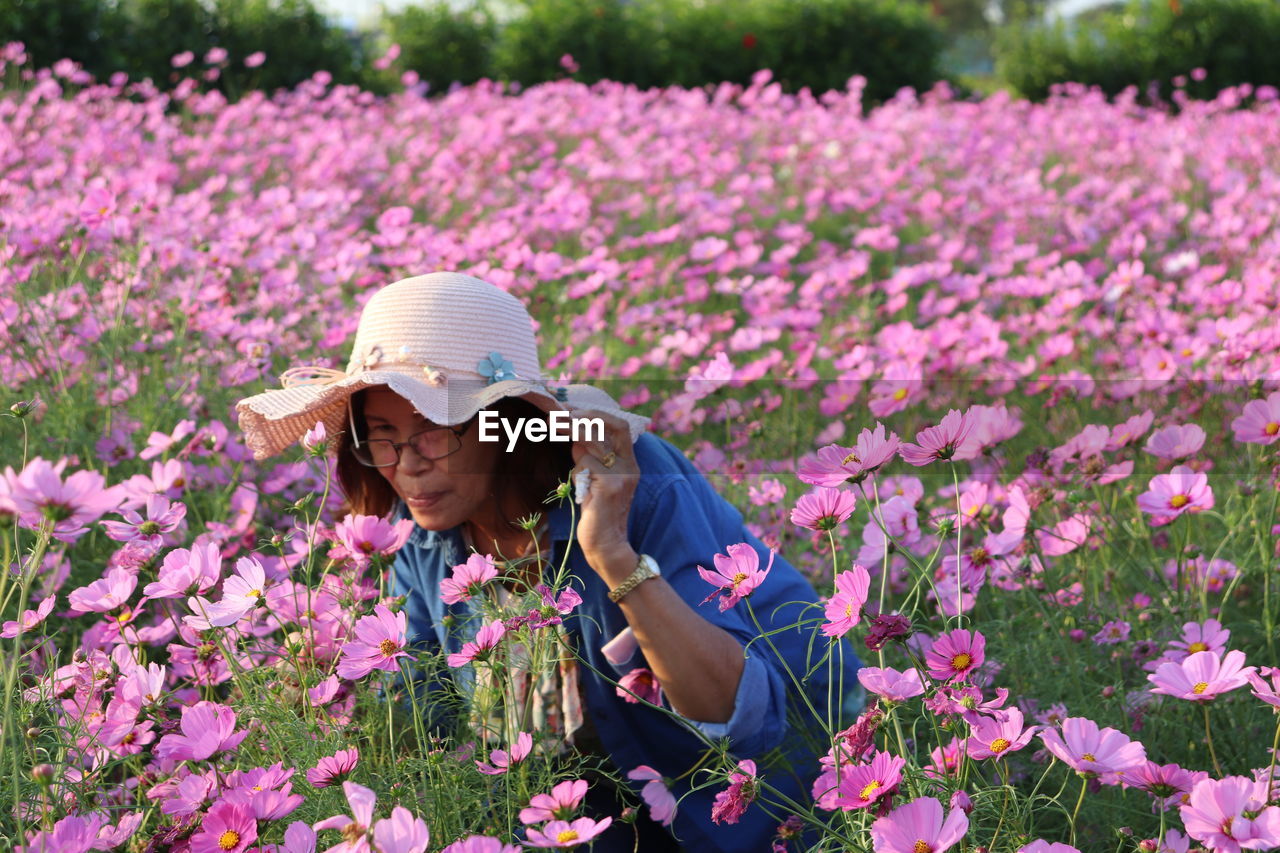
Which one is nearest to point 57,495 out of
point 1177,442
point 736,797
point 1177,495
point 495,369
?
point 736,797

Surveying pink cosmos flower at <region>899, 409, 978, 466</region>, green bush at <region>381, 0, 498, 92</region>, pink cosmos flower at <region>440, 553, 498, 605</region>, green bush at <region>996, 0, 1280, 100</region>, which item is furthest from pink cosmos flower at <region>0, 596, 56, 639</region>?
green bush at <region>996, 0, 1280, 100</region>

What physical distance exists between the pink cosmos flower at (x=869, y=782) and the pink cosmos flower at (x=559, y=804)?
0.22m

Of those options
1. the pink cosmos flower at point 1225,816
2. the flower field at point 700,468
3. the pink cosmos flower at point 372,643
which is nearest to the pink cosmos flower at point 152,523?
the flower field at point 700,468

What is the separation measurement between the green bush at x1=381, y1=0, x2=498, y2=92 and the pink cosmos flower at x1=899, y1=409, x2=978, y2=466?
Answer: 28.0 ft

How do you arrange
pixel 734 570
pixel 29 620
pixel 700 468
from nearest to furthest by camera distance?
pixel 734 570
pixel 29 620
pixel 700 468

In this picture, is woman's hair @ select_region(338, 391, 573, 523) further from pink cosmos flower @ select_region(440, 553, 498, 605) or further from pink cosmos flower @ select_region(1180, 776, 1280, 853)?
pink cosmos flower @ select_region(1180, 776, 1280, 853)

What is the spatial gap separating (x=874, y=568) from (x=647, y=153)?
3660 mm

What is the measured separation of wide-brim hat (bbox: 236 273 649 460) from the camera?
1526 mm

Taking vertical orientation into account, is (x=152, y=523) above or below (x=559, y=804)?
above

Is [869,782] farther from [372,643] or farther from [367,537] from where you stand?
[367,537]

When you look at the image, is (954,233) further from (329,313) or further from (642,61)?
(642,61)

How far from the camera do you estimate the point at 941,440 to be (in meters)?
1.13

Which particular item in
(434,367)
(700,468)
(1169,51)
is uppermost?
(434,367)

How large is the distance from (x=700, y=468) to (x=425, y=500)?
1.00 m
